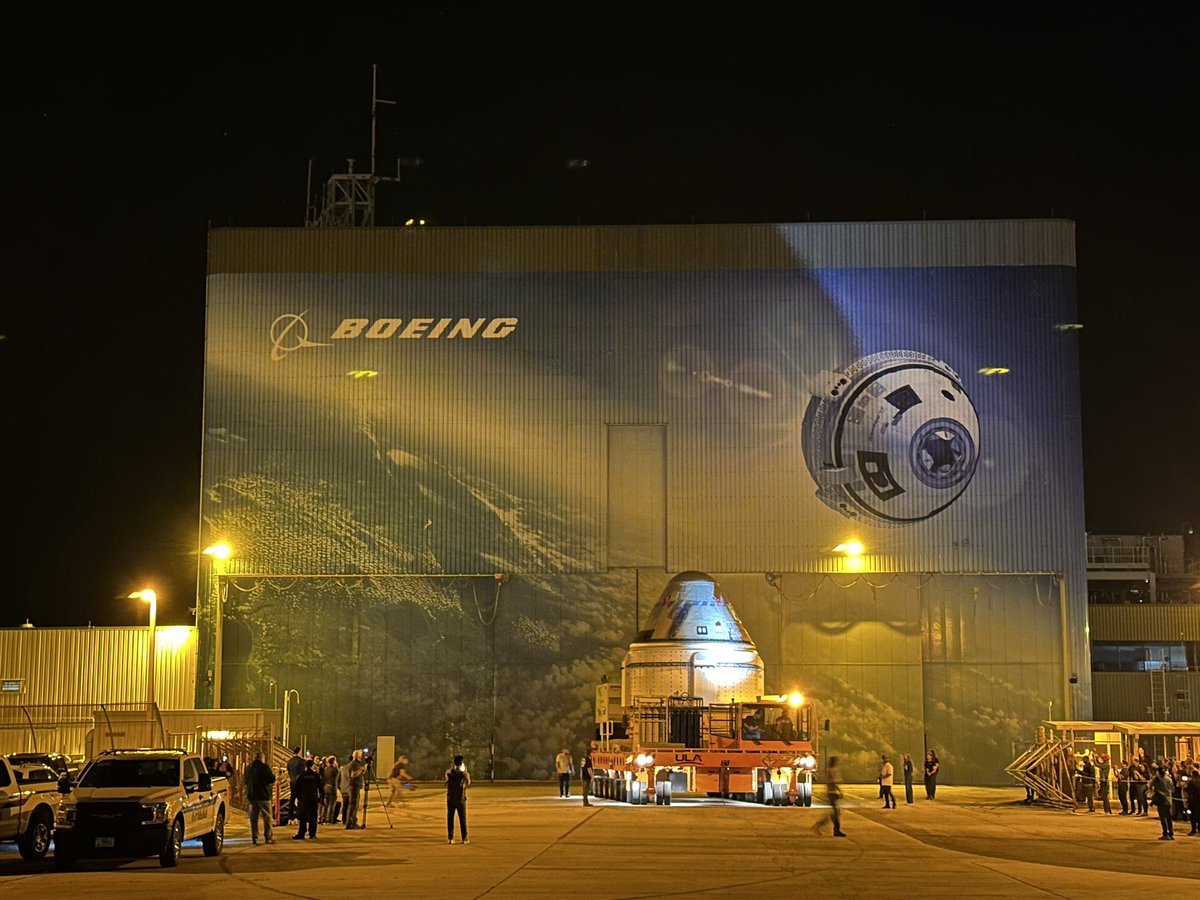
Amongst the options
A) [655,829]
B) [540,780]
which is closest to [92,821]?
[655,829]

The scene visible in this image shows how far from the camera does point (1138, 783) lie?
3716 cm

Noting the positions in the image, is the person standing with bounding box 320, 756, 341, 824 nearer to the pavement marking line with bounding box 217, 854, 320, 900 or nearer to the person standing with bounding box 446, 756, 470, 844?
the person standing with bounding box 446, 756, 470, 844

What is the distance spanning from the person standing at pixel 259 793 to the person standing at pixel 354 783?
3.71 m

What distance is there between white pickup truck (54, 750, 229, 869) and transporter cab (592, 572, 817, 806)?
1664 centimetres

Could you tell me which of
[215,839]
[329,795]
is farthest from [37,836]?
[329,795]

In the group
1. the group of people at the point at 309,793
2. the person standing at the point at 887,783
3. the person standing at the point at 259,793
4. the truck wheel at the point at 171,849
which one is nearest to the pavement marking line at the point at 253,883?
the truck wheel at the point at 171,849

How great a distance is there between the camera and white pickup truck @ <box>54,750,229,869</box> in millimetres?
23109

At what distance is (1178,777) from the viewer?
35.7m

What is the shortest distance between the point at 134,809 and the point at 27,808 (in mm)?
2836

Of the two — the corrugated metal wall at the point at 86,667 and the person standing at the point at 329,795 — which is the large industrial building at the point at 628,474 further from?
the person standing at the point at 329,795

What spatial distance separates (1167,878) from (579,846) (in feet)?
33.1

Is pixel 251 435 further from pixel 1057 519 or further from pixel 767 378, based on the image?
pixel 1057 519

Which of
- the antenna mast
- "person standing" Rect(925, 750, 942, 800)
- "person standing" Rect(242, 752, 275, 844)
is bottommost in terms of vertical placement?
"person standing" Rect(925, 750, 942, 800)

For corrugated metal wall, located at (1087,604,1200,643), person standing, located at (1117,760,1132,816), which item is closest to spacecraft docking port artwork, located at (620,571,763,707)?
person standing, located at (1117,760,1132,816)
